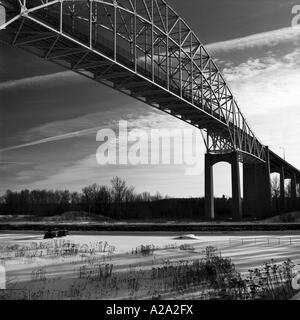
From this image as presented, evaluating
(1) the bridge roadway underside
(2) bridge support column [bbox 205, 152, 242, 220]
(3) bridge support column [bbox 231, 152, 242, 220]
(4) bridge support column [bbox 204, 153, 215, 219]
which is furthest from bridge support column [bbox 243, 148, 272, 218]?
(4) bridge support column [bbox 204, 153, 215, 219]

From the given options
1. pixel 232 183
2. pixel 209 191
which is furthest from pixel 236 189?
pixel 209 191

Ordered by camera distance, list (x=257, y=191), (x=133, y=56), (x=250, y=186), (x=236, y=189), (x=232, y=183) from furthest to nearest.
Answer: (x=250, y=186)
(x=257, y=191)
(x=232, y=183)
(x=236, y=189)
(x=133, y=56)

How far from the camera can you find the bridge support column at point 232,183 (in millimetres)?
69375

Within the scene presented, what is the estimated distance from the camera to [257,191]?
8800cm

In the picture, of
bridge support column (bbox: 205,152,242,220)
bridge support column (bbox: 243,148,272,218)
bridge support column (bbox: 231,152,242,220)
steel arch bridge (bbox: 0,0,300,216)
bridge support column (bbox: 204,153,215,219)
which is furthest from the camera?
bridge support column (bbox: 243,148,272,218)

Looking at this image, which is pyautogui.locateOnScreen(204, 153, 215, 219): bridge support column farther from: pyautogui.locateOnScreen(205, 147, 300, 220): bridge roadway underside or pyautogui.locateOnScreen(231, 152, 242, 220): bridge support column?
pyautogui.locateOnScreen(231, 152, 242, 220): bridge support column

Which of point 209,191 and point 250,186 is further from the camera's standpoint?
point 250,186

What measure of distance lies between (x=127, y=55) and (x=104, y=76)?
287cm

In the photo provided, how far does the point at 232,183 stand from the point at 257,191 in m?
19.3

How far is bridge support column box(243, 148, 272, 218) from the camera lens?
87.4 meters

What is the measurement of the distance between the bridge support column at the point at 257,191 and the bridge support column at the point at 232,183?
15.2m

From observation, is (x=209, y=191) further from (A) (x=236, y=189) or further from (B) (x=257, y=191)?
(B) (x=257, y=191)

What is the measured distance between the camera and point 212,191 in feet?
227

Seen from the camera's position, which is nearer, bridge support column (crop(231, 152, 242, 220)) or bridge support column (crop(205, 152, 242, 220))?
bridge support column (crop(205, 152, 242, 220))
